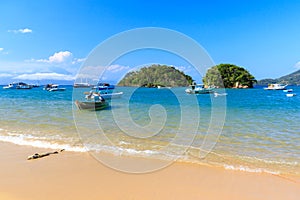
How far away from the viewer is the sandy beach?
483 centimetres

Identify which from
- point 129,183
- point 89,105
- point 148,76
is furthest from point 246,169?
point 89,105

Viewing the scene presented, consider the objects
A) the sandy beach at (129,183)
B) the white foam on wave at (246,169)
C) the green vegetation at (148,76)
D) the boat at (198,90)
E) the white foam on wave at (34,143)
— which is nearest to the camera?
the sandy beach at (129,183)

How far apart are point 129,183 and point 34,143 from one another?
590cm

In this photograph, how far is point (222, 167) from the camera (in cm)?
668

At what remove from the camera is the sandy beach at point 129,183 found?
483cm

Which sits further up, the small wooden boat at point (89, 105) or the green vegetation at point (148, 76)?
the green vegetation at point (148, 76)

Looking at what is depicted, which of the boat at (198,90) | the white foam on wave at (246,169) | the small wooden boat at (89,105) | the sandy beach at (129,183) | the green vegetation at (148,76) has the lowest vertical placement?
the white foam on wave at (246,169)

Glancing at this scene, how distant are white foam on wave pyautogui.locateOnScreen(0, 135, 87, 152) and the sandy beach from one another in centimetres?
162

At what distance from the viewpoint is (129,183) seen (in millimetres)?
5398

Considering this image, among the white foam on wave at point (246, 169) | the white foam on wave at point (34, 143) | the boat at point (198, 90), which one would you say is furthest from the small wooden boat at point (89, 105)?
the boat at point (198, 90)

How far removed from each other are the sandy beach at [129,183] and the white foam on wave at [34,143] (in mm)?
1624

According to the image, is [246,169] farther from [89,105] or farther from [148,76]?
[89,105]

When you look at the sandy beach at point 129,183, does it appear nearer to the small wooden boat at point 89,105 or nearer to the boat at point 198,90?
the small wooden boat at point 89,105

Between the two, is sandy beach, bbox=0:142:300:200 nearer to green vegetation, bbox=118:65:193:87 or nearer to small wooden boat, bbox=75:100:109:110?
green vegetation, bbox=118:65:193:87
